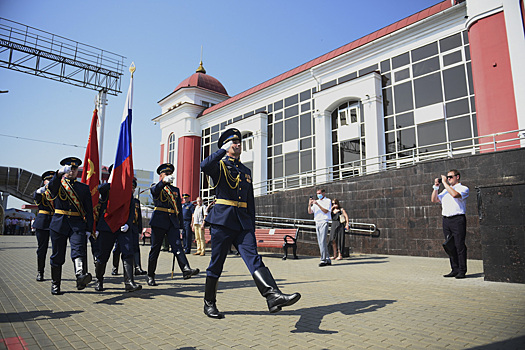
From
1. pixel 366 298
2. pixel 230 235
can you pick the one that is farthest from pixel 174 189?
pixel 366 298

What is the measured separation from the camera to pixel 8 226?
127 ft

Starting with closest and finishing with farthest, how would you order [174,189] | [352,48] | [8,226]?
1. [174,189]
2. [352,48]
3. [8,226]

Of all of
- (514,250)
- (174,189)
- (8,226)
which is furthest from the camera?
(8,226)

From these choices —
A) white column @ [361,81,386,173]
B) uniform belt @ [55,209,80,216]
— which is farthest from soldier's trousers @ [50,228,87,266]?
white column @ [361,81,386,173]

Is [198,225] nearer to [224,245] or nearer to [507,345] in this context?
[224,245]

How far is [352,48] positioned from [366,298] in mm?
18764

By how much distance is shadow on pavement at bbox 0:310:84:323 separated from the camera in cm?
411

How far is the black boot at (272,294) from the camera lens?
12.5 feet

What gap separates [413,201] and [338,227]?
3.00 metres

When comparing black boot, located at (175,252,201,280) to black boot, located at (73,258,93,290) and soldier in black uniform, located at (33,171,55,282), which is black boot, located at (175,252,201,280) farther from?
soldier in black uniform, located at (33,171,55,282)

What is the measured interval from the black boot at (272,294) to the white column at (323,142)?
17686 millimetres

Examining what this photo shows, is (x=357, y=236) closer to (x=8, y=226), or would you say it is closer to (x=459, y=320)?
(x=459, y=320)

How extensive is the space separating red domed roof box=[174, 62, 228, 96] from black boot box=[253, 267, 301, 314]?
31634mm

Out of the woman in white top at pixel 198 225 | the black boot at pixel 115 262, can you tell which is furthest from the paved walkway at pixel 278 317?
the woman in white top at pixel 198 225
